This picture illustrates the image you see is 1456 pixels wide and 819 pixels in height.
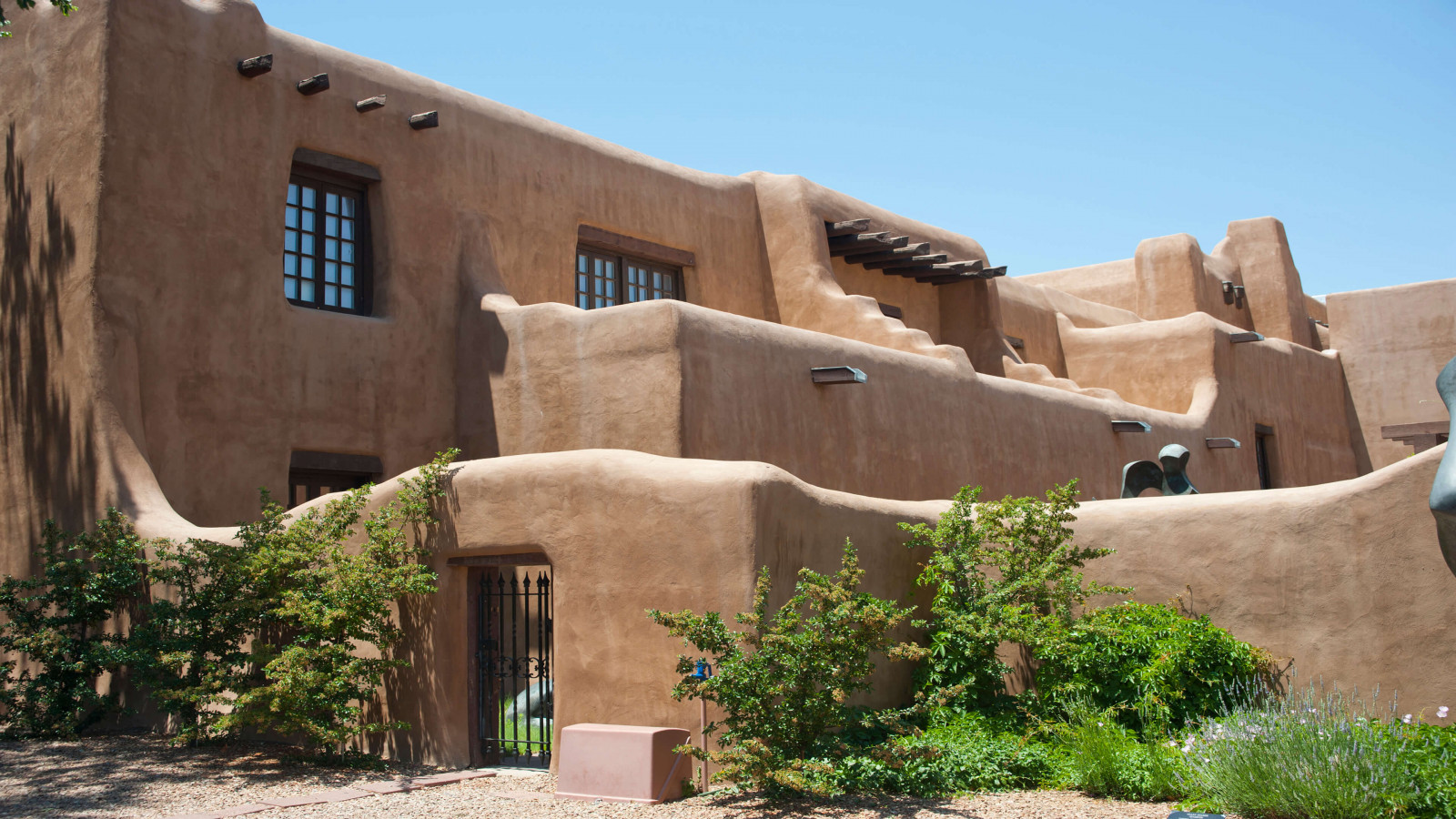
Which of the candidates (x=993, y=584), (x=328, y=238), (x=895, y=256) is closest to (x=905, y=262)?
(x=895, y=256)

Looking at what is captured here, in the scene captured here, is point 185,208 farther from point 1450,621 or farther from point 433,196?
point 1450,621

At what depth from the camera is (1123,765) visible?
26.7 ft

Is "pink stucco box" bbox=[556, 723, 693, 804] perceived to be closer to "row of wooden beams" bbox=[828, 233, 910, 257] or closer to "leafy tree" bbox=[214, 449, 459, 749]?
"leafy tree" bbox=[214, 449, 459, 749]

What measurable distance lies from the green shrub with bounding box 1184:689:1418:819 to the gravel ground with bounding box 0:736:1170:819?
17.6 inches

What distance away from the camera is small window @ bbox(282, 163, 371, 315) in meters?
14.0

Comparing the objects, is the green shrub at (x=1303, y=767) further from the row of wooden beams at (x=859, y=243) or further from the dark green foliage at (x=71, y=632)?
the row of wooden beams at (x=859, y=243)

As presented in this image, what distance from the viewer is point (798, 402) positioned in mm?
13789

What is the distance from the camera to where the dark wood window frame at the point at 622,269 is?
55.0 feet

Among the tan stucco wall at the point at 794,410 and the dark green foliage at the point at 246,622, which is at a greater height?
the tan stucco wall at the point at 794,410

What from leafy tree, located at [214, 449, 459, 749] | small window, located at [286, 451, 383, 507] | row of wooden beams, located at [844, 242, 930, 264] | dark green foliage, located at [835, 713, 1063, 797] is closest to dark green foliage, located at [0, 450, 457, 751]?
leafy tree, located at [214, 449, 459, 749]

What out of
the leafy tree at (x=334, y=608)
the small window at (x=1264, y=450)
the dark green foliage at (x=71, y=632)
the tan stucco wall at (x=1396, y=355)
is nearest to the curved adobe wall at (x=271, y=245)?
the dark green foliage at (x=71, y=632)

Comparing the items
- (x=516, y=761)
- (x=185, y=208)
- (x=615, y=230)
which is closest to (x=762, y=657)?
(x=516, y=761)

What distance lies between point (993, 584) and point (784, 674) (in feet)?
9.17

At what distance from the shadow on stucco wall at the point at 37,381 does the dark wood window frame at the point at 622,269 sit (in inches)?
245
